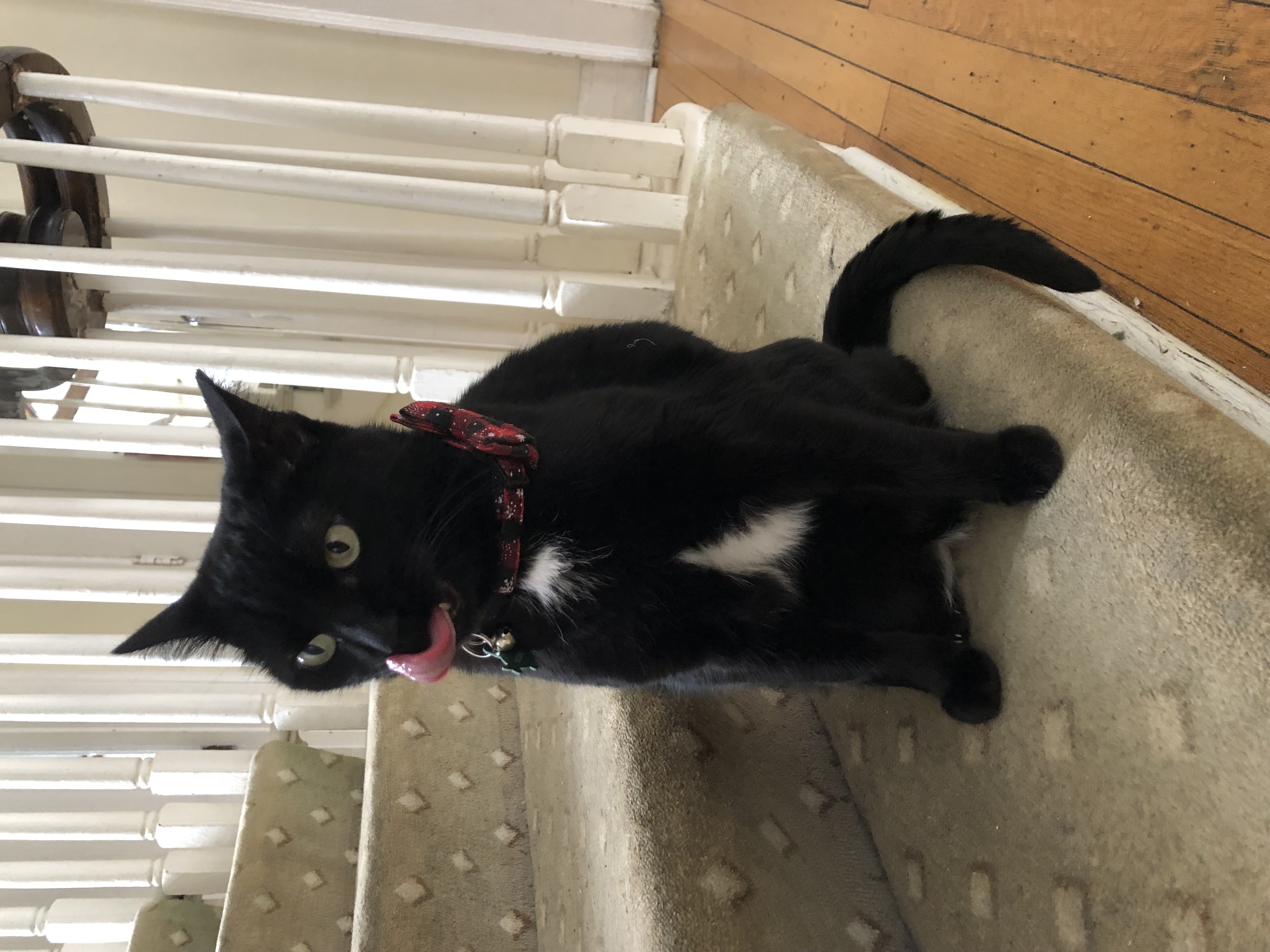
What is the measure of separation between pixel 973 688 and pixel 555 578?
410 mm

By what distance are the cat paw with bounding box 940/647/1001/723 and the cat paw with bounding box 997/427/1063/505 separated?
17 centimetres

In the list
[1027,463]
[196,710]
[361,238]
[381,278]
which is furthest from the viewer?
[361,238]

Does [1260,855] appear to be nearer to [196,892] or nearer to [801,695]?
[801,695]

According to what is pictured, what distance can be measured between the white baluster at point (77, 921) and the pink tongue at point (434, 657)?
1.65 meters

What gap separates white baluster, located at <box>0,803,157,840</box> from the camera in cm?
173

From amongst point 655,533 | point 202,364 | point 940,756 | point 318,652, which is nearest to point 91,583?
point 202,364

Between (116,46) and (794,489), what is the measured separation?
2.52 meters

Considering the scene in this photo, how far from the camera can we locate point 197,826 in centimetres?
182

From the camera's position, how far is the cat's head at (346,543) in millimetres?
729

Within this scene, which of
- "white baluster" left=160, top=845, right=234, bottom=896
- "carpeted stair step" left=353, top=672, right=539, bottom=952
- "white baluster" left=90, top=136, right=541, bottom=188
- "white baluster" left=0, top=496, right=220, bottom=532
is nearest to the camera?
"carpeted stair step" left=353, top=672, right=539, bottom=952

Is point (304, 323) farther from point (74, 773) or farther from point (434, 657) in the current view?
point (434, 657)

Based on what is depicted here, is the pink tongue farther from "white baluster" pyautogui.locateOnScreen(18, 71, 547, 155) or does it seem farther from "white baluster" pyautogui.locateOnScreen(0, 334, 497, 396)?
"white baluster" pyautogui.locateOnScreen(18, 71, 547, 155)

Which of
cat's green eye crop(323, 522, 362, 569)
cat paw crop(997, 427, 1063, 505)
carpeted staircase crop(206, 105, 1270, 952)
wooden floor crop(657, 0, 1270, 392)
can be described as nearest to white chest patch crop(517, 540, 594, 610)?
cat's green eye crop(323, 522, 362, 569)

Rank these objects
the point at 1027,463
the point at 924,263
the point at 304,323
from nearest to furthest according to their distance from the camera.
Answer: the point at 1027,463
the point at 924,263
the point at 304,323
